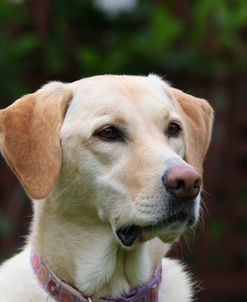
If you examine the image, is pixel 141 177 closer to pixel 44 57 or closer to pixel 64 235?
pixel 64 235

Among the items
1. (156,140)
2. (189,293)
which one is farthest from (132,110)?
(189,293)

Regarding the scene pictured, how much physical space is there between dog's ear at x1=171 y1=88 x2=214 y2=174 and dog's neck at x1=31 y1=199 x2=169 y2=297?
55cm

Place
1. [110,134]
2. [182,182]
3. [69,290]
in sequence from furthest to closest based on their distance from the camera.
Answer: [110,134] < [69,290] < [182,182]

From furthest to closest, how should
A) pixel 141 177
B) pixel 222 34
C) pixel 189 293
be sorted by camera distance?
pixel 222 34
pixel 189 293
pixel 141 177

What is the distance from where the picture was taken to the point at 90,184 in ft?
17.1

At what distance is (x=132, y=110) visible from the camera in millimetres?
5285

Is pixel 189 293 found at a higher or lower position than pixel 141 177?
lower

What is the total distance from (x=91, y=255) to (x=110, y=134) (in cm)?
65

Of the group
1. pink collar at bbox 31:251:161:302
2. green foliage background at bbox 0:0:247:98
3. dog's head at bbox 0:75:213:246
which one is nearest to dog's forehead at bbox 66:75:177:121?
dog's head at bbox 0:75:213:246

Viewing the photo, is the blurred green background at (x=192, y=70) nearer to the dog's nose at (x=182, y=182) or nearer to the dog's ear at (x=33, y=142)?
the dog's ear at (x=33, y=142)

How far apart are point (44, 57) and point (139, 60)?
95cm

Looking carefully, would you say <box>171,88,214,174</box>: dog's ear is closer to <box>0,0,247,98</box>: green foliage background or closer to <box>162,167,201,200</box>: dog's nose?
<box>162,167,201,200</box>: dog's nose

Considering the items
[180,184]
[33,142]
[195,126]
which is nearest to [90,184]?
[33,142]

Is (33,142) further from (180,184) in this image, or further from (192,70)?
(192,70)
